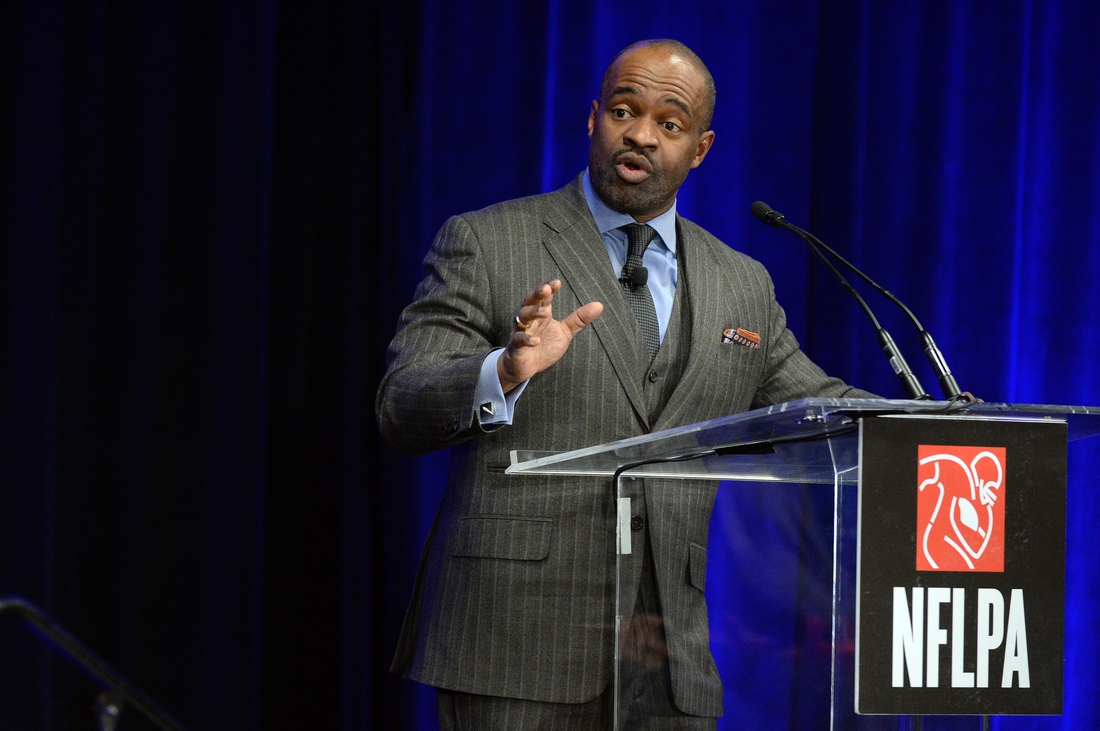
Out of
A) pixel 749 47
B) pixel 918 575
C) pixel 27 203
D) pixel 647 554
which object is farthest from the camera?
pixel 749 47

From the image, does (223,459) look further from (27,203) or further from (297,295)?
(27,203)

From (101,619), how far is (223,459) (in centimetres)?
42

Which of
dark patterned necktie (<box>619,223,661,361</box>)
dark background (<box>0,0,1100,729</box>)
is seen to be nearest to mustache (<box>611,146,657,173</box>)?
dark patterned necktie (<box>619,223,661,361</box>)

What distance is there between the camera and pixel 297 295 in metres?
2.57

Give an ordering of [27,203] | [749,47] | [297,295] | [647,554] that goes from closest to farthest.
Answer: [647,554] < [27,203] < [297,295] < [749,47]

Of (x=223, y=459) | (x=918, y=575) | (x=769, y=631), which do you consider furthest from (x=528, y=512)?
(x=223, y=459)

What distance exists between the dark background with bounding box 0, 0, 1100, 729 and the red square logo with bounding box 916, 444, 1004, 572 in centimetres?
176

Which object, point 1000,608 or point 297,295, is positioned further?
point 297,295

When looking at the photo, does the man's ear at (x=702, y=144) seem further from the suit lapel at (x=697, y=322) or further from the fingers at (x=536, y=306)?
the fingers at (x=536, y=306)

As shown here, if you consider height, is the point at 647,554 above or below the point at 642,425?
below

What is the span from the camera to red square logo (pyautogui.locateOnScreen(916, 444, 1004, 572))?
0.99 m

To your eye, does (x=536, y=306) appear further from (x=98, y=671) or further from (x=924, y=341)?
(x=98, y=671)

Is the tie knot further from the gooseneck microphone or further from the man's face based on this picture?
the gooseneck microphone

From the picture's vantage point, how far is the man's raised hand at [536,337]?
4.33 feet
